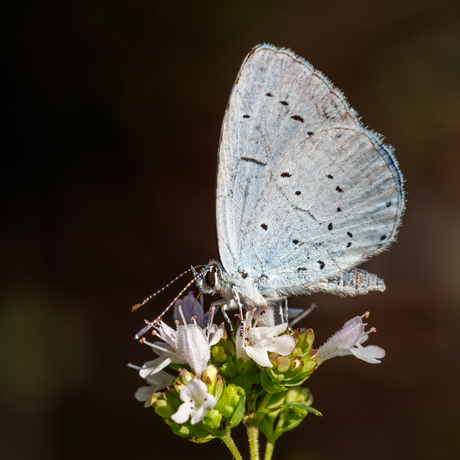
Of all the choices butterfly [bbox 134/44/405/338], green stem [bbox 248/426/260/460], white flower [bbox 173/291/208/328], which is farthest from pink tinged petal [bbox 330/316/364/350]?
white flower [bbox 173/291/208/328]

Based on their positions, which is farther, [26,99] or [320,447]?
[26,99]

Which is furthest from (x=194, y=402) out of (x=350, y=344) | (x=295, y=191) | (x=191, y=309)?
(x=295, y=191)

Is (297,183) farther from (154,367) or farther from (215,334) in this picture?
(154,367)

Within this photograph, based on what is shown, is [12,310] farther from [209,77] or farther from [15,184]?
[209,77]

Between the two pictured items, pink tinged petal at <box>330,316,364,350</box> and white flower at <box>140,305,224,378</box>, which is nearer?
white flower at <box>140,305,224,378</box>

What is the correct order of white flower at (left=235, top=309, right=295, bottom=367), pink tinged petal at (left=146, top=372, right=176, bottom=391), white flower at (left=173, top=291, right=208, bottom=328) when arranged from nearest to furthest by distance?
white flower at (left=235, top=309, right=295, bottom=367), pink tinged petal at (left=146, top=372, right=176, bottom=391), white flower at (left=173, top=291, right=208, bottom=328)

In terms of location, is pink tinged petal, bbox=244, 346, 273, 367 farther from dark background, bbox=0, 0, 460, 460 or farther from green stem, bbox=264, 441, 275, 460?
dark background, bbox=0, 0, 460, 460

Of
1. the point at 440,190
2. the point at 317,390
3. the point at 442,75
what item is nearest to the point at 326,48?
the point at 442,75
